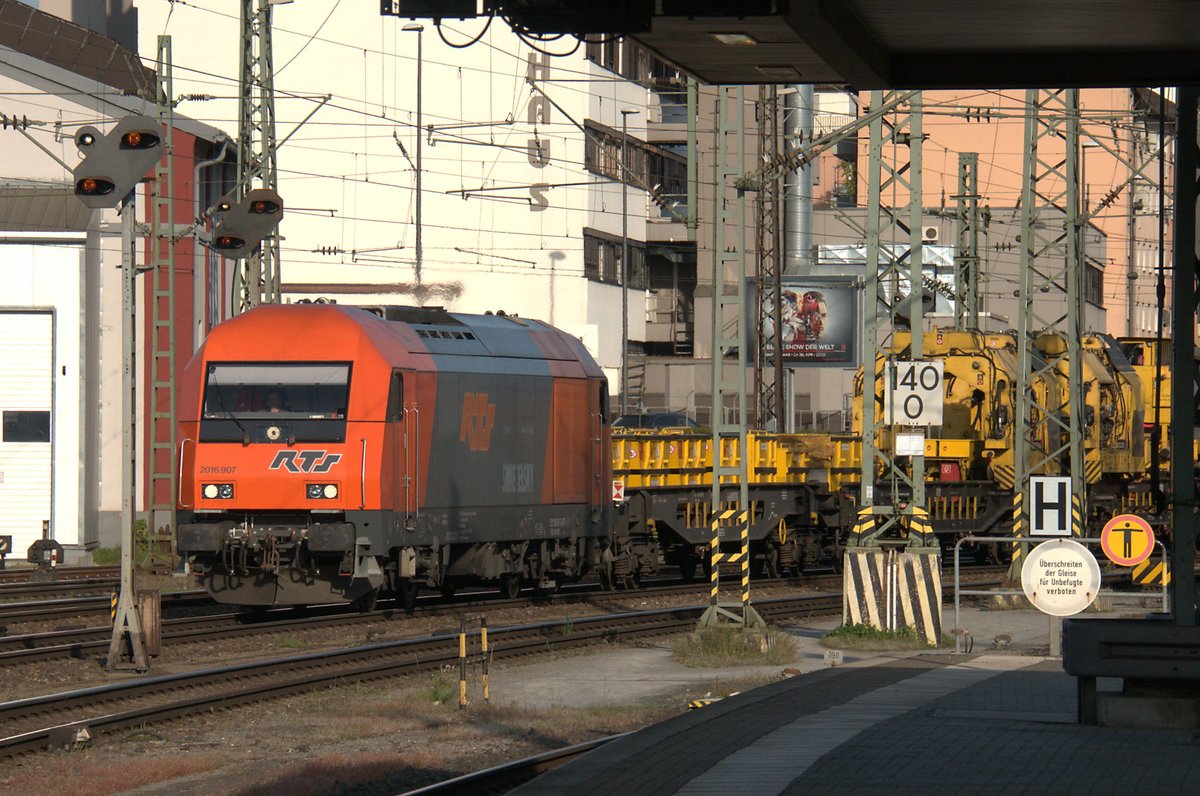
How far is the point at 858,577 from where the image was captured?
2178 centimetres

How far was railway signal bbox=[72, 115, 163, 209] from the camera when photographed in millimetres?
18719

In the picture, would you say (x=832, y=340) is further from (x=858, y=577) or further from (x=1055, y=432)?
(x=858, y=577)

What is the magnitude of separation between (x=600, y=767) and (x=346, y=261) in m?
52.7

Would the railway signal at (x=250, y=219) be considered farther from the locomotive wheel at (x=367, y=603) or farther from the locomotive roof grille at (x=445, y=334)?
the locomotive wheel at (x=367, y=603)

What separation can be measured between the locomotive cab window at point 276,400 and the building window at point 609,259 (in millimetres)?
41356

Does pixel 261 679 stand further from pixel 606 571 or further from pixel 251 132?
pixel 251 132

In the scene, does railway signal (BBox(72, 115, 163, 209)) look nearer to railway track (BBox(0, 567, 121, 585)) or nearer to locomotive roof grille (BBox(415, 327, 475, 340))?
locomotive roof grille (BBox(415, 327, 475, 340))

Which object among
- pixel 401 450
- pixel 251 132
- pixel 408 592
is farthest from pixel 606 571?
pixel 251 132

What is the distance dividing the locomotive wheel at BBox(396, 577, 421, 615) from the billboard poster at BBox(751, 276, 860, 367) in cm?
4337

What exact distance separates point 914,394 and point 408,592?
767 cm

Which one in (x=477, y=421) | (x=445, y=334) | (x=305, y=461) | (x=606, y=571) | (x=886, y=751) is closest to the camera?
(x=886, y=751)

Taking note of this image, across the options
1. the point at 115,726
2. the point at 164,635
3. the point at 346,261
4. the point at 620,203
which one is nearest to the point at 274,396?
the point at 164,635

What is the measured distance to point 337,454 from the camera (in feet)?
74.1

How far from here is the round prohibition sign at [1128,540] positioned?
18.6 m
